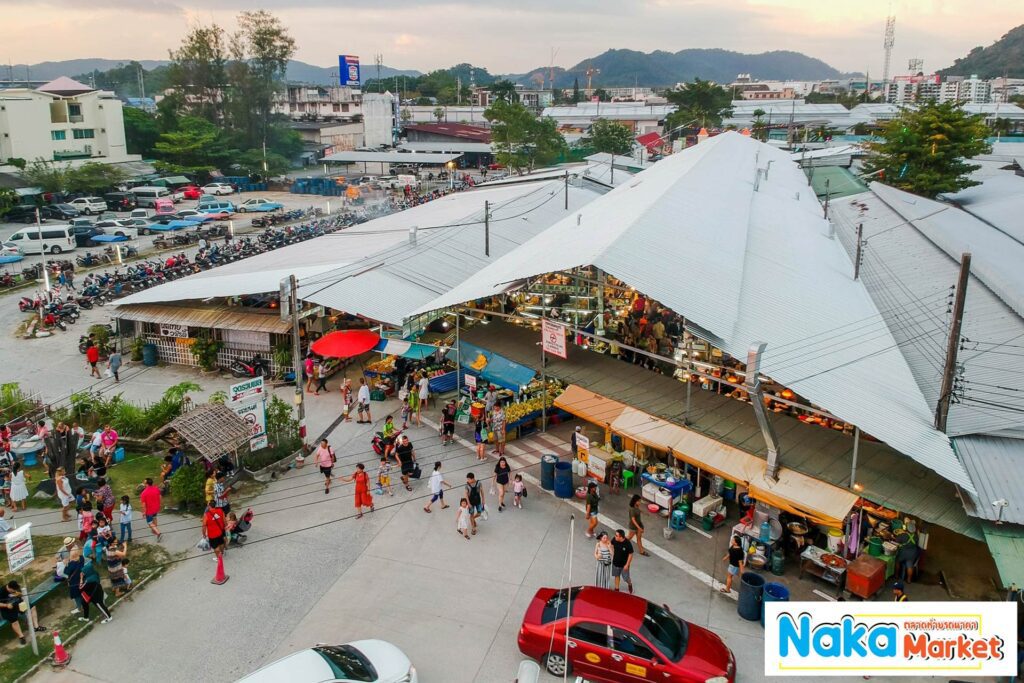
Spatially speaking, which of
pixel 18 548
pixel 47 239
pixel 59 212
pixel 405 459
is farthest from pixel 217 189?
pixel 18 548

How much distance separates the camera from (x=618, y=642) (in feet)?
36.1

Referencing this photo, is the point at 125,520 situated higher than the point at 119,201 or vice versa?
the point at 119,201

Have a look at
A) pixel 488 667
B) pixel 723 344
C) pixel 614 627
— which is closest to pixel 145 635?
pixel 488 667

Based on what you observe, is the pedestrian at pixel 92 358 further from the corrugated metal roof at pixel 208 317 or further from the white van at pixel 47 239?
the white van at pixel 47 239

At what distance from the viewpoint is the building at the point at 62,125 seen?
200 ft

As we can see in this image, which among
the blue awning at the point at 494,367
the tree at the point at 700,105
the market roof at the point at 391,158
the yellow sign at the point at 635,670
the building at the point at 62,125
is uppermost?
the tree at the point at 700,105

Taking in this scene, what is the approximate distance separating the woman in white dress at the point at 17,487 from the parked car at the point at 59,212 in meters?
42.2

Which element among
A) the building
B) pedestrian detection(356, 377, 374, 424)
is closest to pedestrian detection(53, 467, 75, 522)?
pedestrian detection(356, 377, 374, 424)

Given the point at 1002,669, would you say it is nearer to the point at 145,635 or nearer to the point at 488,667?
the point at 488,667

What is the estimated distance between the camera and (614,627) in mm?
11039

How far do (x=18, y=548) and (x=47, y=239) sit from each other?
129 ft

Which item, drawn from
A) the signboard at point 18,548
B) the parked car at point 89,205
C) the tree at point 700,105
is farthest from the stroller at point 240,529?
the tree at point 700,105

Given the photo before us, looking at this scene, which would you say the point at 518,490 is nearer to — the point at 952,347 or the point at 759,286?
the point at 759,286

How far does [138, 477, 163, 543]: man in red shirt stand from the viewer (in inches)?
605
